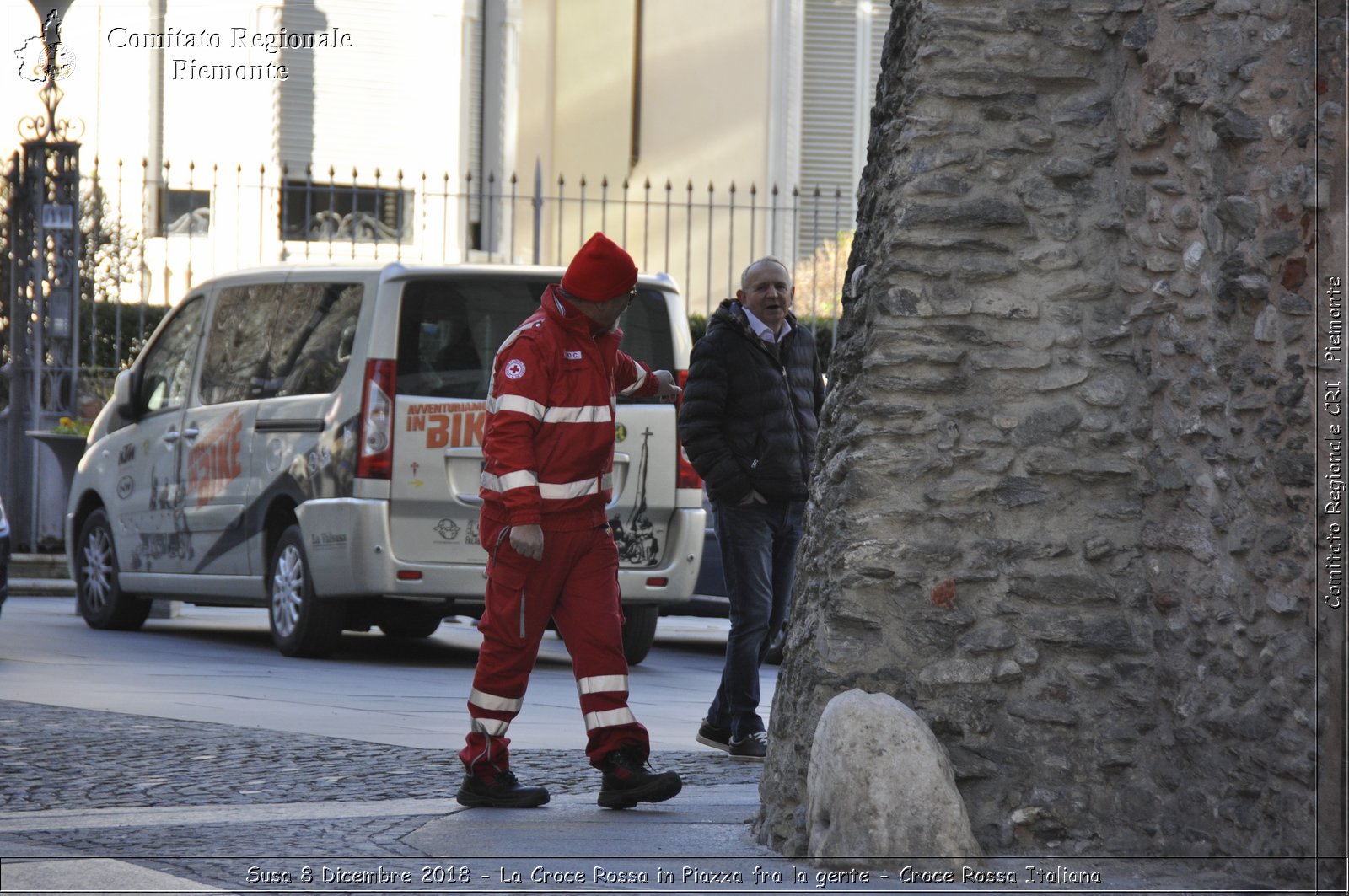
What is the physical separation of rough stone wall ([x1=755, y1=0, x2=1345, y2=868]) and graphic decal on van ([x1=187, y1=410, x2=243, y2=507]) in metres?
6.20

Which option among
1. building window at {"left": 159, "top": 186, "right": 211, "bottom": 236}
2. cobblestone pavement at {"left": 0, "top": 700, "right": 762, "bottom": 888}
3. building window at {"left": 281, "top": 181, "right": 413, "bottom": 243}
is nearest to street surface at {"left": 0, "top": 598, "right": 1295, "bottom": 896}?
cobblestone pavement at {"left": 0, "top": 700, "right": 762, "bottom": 888}

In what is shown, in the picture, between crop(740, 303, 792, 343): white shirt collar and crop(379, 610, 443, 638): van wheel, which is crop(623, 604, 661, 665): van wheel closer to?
crop(379, 610, 443, 638): van wheel

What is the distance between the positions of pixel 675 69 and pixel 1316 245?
22665 mm

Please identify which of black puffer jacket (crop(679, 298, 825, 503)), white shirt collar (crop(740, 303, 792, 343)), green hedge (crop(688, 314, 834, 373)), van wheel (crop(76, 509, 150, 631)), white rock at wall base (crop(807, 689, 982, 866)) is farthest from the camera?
green hedge (crop(688, 314, 834, 373))

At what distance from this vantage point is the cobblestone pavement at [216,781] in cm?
543

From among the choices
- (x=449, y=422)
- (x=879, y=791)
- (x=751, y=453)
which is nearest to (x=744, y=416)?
(x=751, y=453)

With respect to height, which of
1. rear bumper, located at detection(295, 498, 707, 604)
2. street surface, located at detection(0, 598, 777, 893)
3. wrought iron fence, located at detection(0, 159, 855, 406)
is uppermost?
wrought iron fence, located at detection(0, 159, 855, 406)

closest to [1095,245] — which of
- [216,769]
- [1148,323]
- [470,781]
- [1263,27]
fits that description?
[1148,323]

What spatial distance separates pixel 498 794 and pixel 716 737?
6.01ft

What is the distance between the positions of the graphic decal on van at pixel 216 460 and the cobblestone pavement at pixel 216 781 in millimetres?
2966

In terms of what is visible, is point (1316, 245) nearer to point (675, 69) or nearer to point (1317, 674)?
point (1317, 674)

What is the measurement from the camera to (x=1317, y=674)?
4.96 m

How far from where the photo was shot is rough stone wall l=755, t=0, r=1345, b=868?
534 cm

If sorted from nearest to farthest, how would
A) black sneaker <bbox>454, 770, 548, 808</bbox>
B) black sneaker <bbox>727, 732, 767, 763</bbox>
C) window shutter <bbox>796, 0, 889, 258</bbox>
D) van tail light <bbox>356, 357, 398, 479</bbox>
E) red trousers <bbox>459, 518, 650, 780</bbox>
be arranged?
black sneaker <bbox>454, 770, 548, 808</bbox> → red trousers <bbox>459, 518, 650, 780</bbox> → black sneaker <bbox>727, 732, 767, 763</bbox> → van tail light <bbox>356, 357, 398, 479</bbox> → window shutter <bbox>796, 0, 889, 258</bbox>
